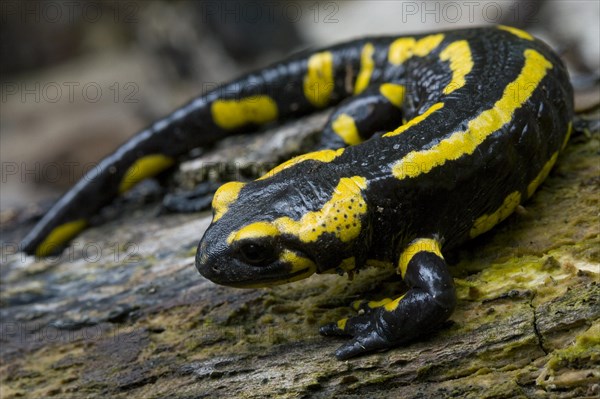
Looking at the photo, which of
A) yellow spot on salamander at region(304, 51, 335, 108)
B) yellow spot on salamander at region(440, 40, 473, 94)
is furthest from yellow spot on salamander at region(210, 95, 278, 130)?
yellow spot on salamander at region(440, 40, 473, 94)

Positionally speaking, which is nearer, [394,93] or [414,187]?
[414,187]

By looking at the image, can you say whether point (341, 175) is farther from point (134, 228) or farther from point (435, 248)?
point (134, 228)

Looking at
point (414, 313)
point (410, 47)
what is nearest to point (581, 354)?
point (414, 313)

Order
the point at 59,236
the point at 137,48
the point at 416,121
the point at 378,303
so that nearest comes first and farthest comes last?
the point at 378,303 < the point at 416,121 < the point at 59,236 < the point at 137,48

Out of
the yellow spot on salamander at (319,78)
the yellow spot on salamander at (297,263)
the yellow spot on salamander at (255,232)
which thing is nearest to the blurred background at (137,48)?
the yellow spot on salamander at (319,78)

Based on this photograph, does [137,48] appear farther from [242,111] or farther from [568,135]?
[568,135]

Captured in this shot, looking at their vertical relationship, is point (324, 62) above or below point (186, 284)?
above

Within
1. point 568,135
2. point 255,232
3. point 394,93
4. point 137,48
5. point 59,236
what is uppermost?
point 137,48

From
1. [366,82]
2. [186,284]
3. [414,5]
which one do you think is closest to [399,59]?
[366,82]
